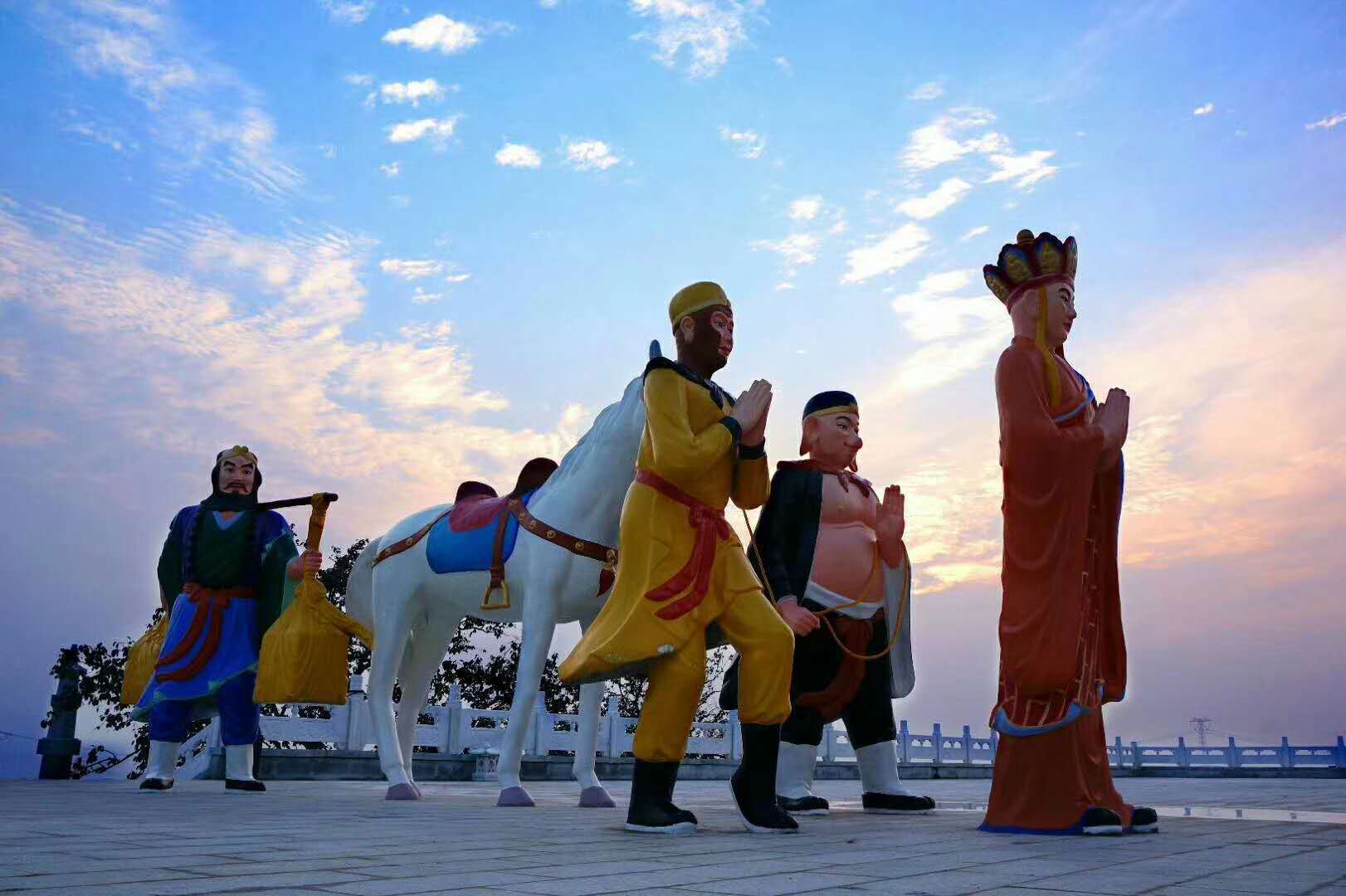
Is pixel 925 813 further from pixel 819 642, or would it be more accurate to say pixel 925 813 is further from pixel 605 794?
pixel 605 794

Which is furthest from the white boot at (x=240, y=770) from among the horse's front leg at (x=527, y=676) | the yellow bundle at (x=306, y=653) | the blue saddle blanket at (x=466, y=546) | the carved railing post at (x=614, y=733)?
the carved railing post at (x=614, y=733)

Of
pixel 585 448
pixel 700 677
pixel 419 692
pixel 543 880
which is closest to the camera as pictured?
pixel 543 880

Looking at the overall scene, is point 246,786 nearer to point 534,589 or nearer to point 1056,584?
point 534,589

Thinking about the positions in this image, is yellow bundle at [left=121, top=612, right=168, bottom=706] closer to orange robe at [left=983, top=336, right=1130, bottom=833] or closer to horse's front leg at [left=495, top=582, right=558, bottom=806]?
horse's front leg at [left=495, top=582, right=558, bottom=806]

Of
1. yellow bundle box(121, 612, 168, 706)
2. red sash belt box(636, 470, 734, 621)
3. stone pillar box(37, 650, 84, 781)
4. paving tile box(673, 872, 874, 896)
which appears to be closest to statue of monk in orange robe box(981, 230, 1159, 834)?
red sash belt box(636, 470, 734, 621)

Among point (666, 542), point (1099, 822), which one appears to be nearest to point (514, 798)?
point (666, 542)

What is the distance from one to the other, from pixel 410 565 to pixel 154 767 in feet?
7.05

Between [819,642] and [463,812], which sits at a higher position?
[819,642]

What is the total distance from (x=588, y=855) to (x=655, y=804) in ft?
2.83

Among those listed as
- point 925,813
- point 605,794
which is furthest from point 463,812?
point 925,813

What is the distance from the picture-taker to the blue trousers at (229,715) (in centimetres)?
743

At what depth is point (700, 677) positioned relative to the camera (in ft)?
13.9

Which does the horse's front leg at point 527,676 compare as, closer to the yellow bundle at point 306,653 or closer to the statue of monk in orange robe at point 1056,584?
the yellow bundle at point 306,653

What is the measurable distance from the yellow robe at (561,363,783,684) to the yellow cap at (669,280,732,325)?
380 millimetres
